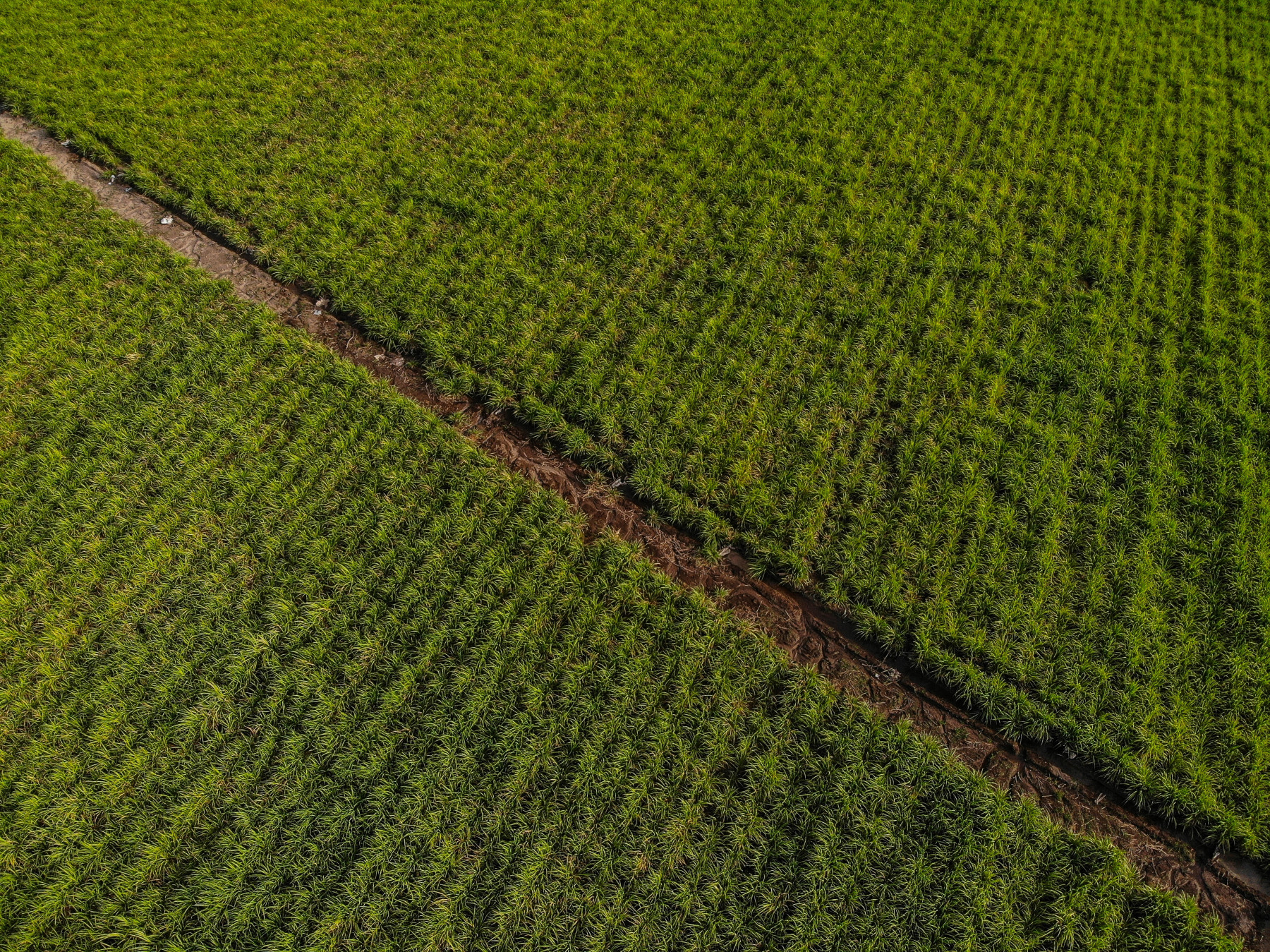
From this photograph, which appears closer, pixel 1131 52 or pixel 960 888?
pixel 960 888

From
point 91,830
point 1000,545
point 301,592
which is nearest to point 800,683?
point 1000,545

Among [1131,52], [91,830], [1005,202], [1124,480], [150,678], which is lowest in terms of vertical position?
[91,830]

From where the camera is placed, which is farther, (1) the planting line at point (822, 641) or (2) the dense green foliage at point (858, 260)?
(2) the dense green foliage at point (858, 260)

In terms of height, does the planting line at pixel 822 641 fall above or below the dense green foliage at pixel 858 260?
below

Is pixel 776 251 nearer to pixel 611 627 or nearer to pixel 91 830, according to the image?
pixel 611 627
